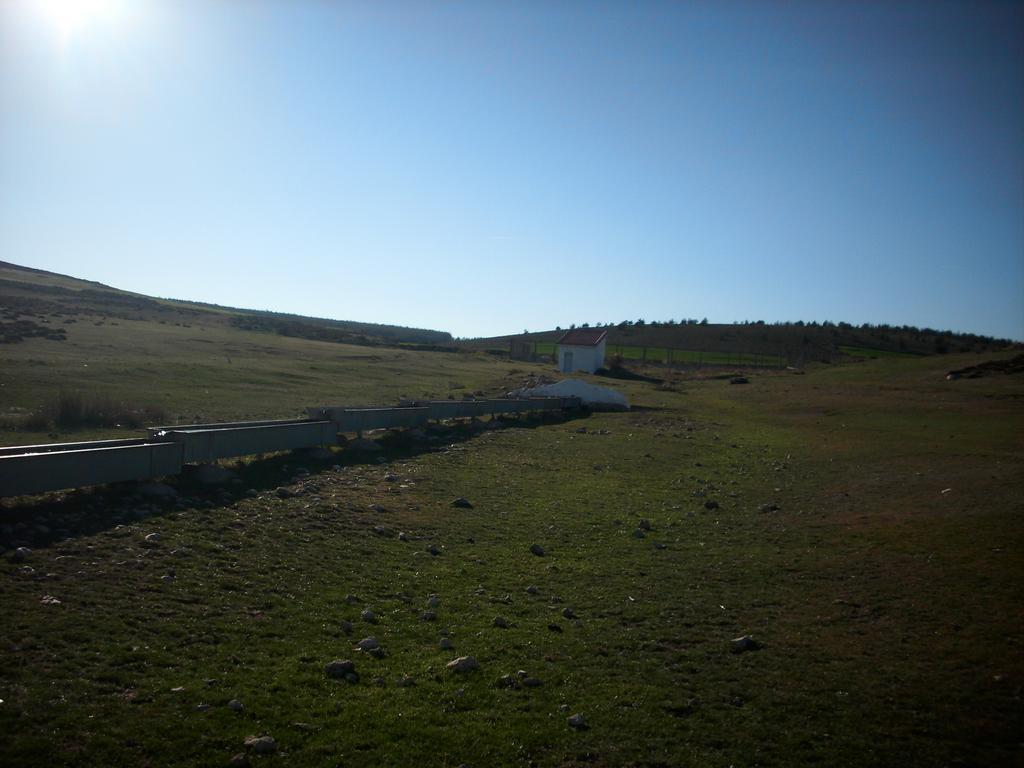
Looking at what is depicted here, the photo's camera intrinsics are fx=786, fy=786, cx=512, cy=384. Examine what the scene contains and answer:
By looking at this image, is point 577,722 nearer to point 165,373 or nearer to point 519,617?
point 519,617

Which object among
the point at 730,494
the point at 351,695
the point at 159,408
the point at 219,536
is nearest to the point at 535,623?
the point at 351,695

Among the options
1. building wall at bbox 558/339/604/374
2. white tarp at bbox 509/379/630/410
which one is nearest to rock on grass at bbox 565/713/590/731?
white tarp at bbox 509/379/630/410

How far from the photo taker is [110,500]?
10.4m

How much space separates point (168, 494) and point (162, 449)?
0.82 meters

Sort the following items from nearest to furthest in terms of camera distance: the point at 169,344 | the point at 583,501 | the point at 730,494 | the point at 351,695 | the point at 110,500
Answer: the point at 351,695
the point at 110,500
the point at 583,501
the point at 730,494
the point at 169,344

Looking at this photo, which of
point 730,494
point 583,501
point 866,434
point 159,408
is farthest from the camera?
point 866,434

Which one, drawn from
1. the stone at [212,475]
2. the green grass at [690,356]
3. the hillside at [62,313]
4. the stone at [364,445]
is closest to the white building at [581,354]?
the green grass at [690,356]

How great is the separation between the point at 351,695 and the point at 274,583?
9.26 feet

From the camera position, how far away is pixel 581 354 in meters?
62.1

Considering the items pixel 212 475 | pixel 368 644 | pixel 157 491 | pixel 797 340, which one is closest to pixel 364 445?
pixel 212 475

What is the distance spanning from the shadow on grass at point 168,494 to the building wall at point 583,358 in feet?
141

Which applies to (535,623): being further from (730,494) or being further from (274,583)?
(730,494)

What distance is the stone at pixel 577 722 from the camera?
19.7 ft

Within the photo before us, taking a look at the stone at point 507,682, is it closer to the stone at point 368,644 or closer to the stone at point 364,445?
the stone at point 368,644
